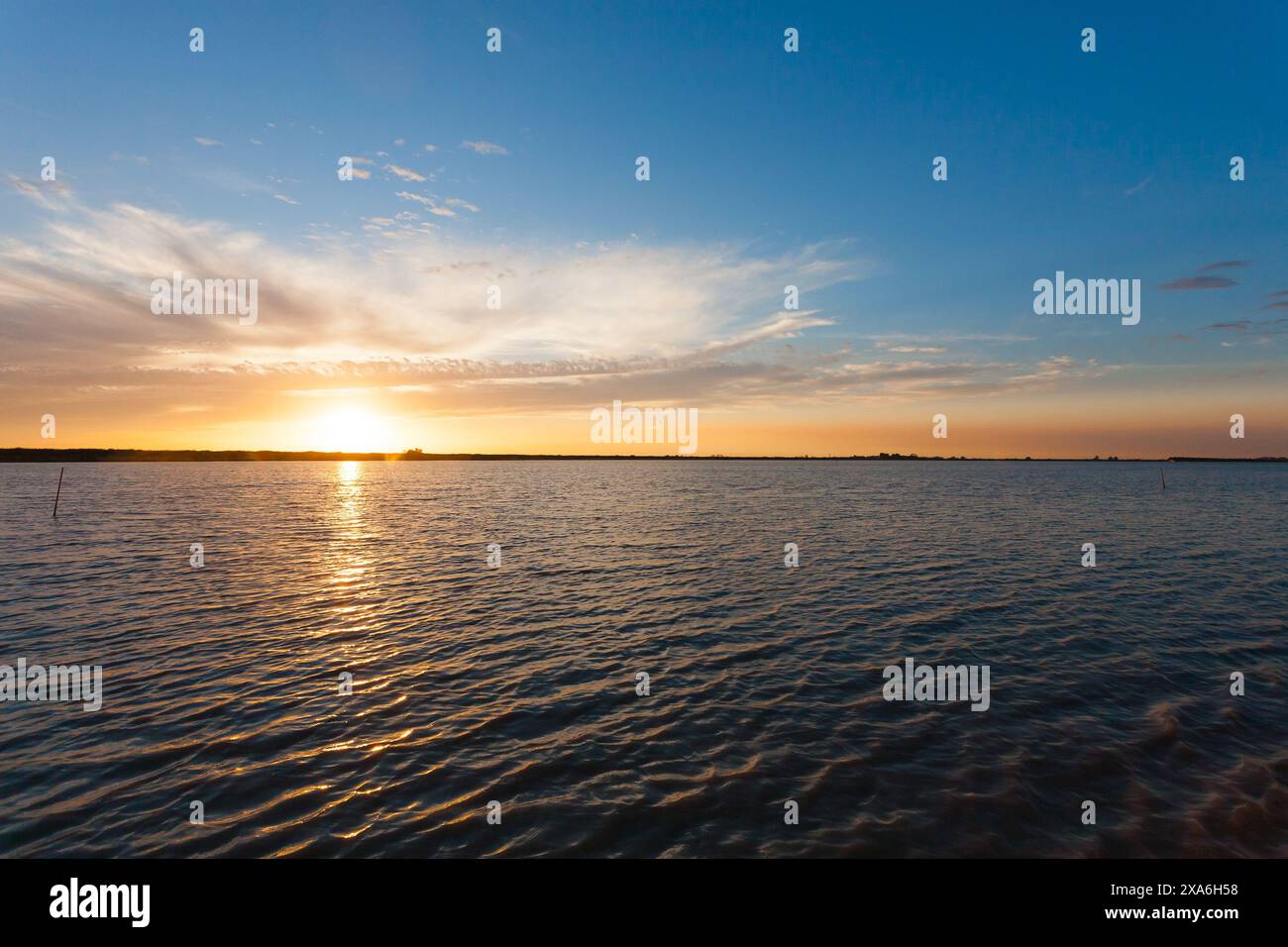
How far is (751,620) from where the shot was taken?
24484 mm

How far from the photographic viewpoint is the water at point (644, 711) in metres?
10.5

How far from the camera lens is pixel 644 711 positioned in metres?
15.5

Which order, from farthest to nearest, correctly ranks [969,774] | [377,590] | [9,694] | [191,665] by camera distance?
1. [377,590]
2. [191,665]
3. [9,694]
4. [969,774]

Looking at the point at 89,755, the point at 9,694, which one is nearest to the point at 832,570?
the point at 89,755

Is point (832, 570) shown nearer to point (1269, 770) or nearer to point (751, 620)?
point (751, 620)

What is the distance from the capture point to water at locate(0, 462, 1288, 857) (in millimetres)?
10484
